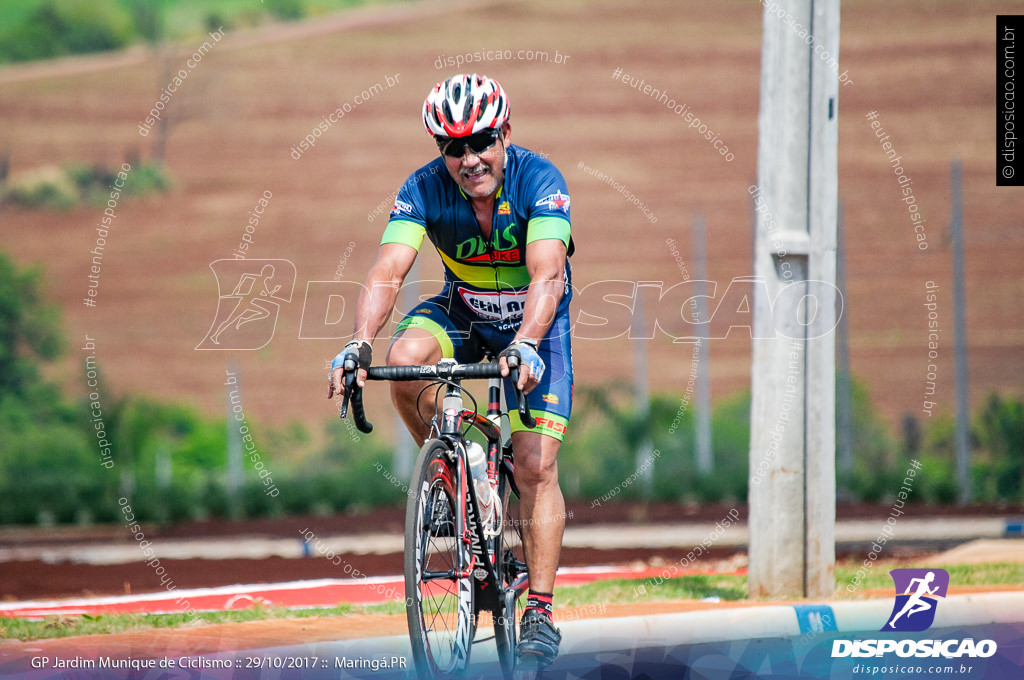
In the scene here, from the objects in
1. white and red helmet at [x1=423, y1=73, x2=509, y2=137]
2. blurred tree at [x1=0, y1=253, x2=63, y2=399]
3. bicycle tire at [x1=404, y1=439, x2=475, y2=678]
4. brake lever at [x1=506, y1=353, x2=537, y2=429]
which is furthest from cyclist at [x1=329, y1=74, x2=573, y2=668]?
blurred tree at [x1=0, y1=253, x2=63, y2=399]

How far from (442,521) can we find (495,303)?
3.83ft

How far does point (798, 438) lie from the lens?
599 centimetres

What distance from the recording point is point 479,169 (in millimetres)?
4496

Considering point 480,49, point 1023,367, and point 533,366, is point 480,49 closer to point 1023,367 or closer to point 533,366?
point 1023,367

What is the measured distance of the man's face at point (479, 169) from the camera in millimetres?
4480

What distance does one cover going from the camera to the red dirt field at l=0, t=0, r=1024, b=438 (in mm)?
35469

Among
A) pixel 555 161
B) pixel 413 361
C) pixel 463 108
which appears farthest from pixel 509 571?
pixel 555 161

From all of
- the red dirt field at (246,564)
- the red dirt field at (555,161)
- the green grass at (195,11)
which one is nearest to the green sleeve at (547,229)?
the red dirt field at (246,564)

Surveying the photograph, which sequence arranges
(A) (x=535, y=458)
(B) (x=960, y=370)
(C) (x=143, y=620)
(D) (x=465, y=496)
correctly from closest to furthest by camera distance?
1. (D) (x=465, y=496)
2. (A) (x=535, y=458)
3. (C) (x=143, y=620)
4. (B) (x=960, y=370)

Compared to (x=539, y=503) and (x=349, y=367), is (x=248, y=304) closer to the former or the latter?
(x=539, y=503)

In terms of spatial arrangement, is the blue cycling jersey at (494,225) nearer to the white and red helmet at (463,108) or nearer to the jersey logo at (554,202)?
the jersey logo at (554,202)

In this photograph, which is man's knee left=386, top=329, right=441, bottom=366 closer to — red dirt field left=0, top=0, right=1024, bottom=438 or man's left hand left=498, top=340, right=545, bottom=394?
man's left hand left=498, top=340, right=545, bottom=394

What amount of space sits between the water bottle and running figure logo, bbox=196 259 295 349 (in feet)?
64.3

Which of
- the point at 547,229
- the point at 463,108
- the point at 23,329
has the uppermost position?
the point at 23,329
